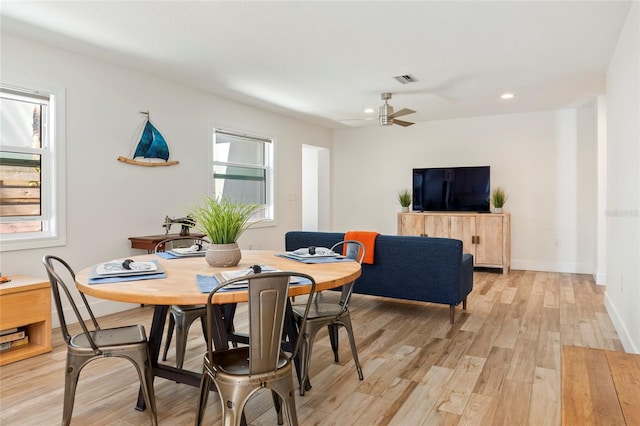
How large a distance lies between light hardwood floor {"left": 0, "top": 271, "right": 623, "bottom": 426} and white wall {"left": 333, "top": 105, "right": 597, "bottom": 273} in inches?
99.6

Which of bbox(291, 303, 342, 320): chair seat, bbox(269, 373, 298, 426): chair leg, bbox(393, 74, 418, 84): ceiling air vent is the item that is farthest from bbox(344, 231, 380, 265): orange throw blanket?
bbox(269, 373, 298, 426): chair leg

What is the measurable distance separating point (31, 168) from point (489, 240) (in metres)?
5.72

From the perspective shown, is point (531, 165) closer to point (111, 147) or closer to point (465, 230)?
point (465, 230)

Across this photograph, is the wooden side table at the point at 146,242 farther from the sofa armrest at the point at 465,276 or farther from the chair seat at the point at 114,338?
the sofa armrest at the point at 465,276

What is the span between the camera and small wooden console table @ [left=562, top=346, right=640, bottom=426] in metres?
1.39

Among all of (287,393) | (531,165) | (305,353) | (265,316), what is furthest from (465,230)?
(265,316)

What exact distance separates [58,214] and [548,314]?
4.58 metres

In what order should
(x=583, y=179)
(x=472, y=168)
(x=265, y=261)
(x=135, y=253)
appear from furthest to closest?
1. (x=472, y=168)
2. (x=583, y=179)
3. (x=135, y=253)
4. (x=265, y=261)

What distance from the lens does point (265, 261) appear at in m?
2.49

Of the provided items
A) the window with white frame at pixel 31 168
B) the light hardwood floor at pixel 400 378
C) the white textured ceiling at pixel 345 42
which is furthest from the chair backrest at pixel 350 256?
the window with white frame at pixel 31 168

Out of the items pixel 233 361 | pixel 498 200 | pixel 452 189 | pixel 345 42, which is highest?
pixel 345 42

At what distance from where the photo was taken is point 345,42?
3547 millimetres

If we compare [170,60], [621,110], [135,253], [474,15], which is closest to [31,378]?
[135,253]

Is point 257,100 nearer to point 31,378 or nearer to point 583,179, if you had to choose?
point 31,378
